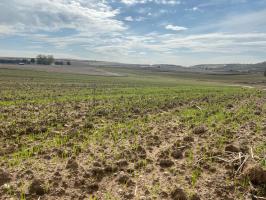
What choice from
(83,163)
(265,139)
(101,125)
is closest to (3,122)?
(101,125)

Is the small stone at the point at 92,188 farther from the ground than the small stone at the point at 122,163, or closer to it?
closer to it

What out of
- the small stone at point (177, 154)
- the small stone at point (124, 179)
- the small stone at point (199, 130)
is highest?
the small stone at point (199, 130)

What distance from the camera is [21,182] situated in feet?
18.7

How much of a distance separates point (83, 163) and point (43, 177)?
121cm

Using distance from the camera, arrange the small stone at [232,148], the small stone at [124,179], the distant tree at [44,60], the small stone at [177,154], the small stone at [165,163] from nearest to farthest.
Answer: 1. the small stone at [124,179]
2. the small stone at [165,163]
3. the small stone at [177,154]
4. the small stone at [232,148]
5. the distant tree at [44,60]

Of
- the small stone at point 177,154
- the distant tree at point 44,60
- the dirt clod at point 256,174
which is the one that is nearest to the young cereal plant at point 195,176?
the small stone at point 177,154

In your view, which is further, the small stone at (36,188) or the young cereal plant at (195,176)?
the young cereal plant at (195,176)

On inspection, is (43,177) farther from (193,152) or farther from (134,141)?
(193,152)

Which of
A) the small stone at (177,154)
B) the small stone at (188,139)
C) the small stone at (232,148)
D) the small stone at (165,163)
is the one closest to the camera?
the small stone at (165,163)

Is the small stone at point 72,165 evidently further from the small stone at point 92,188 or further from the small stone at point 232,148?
the small stone at point 232,148

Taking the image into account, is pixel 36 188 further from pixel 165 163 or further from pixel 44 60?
pixel 44 60

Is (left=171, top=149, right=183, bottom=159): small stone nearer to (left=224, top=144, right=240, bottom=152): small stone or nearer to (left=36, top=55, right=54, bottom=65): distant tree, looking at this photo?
(left=224, top=144, right=240, bottom=152): small stone

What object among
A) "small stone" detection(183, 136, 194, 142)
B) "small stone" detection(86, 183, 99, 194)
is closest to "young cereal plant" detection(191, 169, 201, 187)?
"small stone" detection(86, 183, 99, 194)

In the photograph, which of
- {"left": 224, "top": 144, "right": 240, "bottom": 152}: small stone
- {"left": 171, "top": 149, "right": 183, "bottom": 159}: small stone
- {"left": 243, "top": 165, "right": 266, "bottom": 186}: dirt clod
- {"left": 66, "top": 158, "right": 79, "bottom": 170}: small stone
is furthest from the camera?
{"left": 224, "top": 144, "right": 240, "bottom": 152}: small stone
